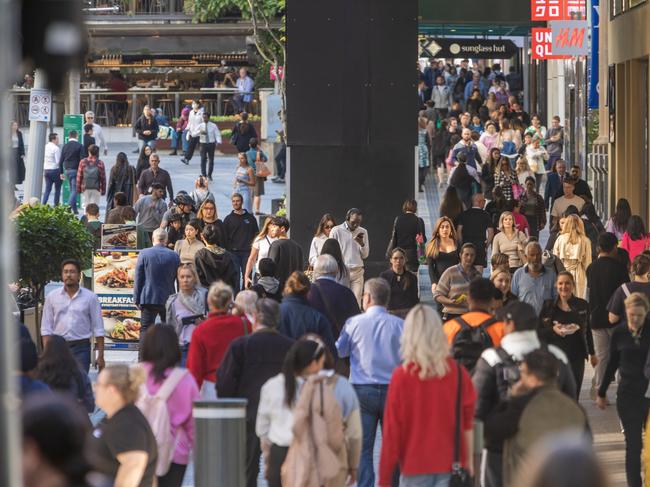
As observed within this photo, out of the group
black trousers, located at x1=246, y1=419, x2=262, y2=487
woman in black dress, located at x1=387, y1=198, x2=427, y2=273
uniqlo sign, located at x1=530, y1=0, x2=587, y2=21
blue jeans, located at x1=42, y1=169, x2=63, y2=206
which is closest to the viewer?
black trousers, located at x1=246, y1=419, x2=262, y2=487

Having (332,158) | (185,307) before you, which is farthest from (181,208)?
(185,307)

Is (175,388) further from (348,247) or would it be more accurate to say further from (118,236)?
(118,236)

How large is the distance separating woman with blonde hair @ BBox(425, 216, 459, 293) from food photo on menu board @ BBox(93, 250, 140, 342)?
3.31m

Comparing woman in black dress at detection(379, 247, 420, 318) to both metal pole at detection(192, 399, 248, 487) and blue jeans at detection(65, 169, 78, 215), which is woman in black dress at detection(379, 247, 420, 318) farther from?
blue jeans at detection(65, 169, 78, 215)

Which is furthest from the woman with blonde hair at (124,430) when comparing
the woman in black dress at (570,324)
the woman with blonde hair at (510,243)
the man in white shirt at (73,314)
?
the woman with blonde hair at (510,243)

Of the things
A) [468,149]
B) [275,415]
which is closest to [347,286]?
[275,415]

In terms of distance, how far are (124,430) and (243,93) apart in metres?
42.9

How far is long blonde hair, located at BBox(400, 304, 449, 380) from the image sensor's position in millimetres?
8570

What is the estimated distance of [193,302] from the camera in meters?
13.1

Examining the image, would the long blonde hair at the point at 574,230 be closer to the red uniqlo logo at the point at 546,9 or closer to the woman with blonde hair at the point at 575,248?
the woman with blonde hair at the point at 575,248

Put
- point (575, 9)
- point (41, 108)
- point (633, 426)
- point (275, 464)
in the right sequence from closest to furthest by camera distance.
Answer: point (275, 464), point (633, 426), point (41, 108), point (575, 9)

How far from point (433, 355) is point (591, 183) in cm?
2555

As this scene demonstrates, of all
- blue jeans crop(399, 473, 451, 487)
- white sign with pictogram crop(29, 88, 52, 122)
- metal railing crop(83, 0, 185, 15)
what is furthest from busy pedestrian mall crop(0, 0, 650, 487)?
metal railing crop(83, 0, 185, 15)

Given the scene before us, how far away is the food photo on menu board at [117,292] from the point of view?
17.2 m
